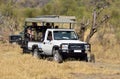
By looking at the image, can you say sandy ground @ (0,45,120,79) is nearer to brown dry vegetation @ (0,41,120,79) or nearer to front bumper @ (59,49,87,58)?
brown dry vegetation @ (0,41,120,79)

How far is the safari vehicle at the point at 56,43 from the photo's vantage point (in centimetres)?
2347

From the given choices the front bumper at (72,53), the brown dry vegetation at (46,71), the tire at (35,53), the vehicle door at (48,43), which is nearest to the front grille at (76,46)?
the front bumper at (72,53)

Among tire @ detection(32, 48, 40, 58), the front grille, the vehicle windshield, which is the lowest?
tire @ detection(32, 48, 40, 58)

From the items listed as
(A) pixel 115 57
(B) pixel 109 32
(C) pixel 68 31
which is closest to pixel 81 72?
(C) pixel 68 31

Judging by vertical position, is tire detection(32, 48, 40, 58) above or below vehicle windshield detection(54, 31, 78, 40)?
below

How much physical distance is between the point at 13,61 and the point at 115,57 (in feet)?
25.6

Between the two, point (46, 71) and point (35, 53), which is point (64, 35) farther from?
point (46, 71)

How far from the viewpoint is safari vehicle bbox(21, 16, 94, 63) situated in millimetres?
23469

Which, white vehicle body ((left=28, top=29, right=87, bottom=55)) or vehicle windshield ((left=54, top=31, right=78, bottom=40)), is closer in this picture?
white vehicle body ((left=28, top=29, right=87, bottom=55))

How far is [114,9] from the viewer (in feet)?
123

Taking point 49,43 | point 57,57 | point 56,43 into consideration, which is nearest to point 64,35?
point 49,43

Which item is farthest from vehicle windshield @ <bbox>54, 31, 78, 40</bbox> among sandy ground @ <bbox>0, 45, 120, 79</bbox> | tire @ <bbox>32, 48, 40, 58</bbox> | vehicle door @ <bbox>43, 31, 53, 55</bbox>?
sandy ground @ <bbox>0, 45, 120, 79</bbox>

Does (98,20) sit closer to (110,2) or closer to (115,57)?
(110,2)

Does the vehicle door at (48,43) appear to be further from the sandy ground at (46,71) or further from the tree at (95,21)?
the tree at (95,21)
